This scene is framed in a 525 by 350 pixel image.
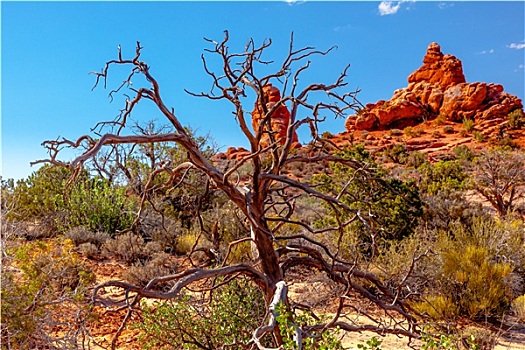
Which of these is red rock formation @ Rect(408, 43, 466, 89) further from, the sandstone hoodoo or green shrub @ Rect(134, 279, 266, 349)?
green shrub @ Rect(134, 279, 266, 349)

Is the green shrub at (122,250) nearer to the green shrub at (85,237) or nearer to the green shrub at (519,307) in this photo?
the green shrub at (85,237)

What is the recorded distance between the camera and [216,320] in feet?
14.2

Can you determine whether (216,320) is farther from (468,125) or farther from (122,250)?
(468,125)

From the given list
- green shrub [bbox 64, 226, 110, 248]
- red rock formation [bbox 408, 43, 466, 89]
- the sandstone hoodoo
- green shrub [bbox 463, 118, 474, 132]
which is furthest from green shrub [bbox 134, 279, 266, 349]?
red rock formation [bbox 408, 43, 466, 89]

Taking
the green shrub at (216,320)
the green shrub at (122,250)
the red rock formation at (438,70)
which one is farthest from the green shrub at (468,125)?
the green shrub at (216,320)

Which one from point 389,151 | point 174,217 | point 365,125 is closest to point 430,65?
point 365,125

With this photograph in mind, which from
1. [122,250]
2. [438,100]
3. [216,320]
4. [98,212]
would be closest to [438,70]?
[438,100]

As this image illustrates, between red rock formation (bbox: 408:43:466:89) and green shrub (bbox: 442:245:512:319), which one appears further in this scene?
red rock formation (bbox: 408:43:466:89)

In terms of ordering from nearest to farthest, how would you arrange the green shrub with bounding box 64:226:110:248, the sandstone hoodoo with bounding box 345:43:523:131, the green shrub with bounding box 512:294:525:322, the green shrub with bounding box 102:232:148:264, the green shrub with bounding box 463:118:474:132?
the green shrub with bounding box 512:294:525:322 → the green shrub with bounding box 102:232:148:264 → the green shrub with bounding box 64:226:110:248 → the green shrub with bounding box 463:118:474:132 → the sandstone hoodoo with bounding box 345:43:523:131

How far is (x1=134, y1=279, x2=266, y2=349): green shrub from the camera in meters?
4.25

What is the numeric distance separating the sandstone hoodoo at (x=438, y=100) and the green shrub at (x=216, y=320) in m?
44.1

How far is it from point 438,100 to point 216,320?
56.2m

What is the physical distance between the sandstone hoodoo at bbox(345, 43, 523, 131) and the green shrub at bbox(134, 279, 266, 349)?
4407cm

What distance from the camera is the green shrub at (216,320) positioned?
13.9ft
